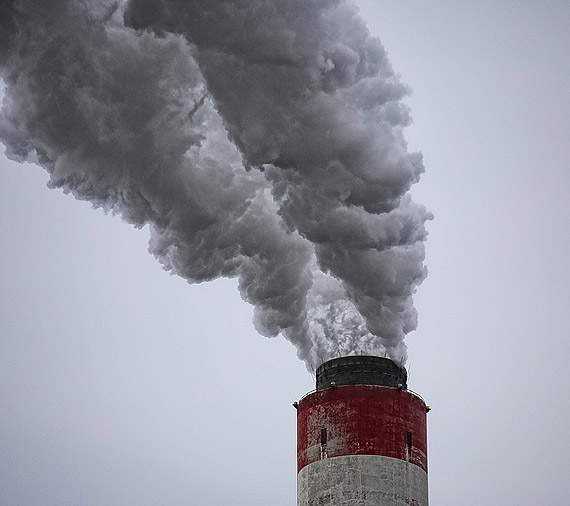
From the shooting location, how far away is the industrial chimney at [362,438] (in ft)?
182

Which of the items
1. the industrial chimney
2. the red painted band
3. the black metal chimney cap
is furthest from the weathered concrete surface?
the black metal chimney cap

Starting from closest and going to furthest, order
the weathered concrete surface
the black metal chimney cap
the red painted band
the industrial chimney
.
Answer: the weathered concrete surface → the industrial chimney → the red painted band → the black metal chimney cap

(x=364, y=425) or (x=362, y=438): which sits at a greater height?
(x=364, y=425)

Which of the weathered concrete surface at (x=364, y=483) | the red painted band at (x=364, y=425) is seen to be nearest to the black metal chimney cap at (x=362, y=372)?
the red painted band at (x=364, y=425)

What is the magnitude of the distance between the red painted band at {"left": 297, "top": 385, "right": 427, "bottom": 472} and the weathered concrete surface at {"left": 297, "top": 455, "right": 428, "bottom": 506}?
388 mm

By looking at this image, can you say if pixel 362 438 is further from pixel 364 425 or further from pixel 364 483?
pixel 364 483

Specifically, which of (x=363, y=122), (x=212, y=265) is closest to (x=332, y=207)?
(x=363, y=122)

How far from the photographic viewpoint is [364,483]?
55.4 metres

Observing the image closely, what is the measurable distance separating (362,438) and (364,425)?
616 millimetres

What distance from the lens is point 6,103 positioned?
60.2m

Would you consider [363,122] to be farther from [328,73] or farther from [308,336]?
[308,336]

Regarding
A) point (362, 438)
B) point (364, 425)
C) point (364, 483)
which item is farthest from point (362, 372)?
point (364, 483)

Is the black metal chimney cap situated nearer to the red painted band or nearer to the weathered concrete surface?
the red painted band

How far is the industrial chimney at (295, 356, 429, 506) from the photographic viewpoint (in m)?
55.5
